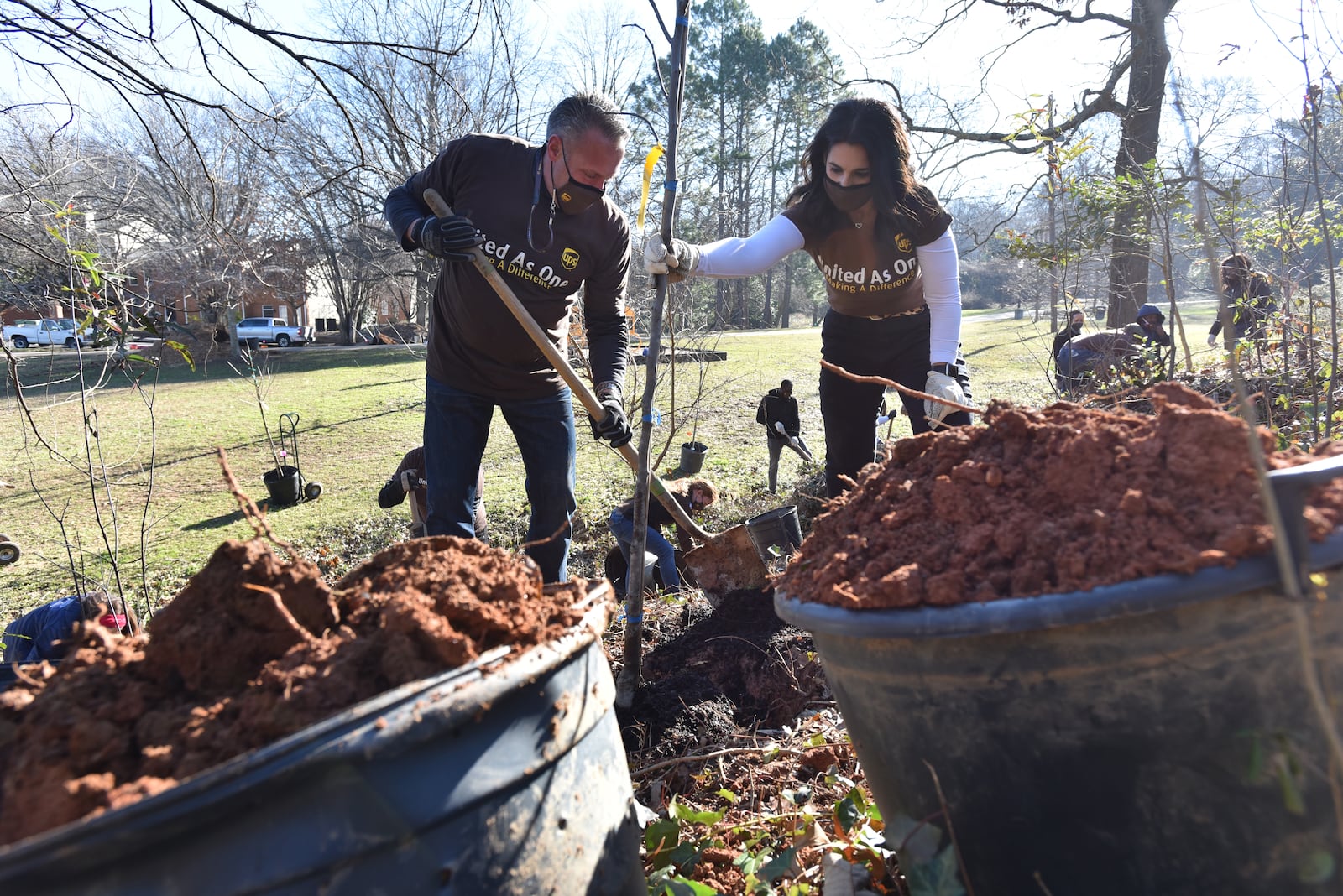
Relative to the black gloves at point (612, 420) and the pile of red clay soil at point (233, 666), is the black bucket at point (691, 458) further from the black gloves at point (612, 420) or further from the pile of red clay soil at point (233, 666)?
the pile of red clay soil at point (233, 666)

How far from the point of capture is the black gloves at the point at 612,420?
132 inches

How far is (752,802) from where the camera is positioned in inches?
87.3

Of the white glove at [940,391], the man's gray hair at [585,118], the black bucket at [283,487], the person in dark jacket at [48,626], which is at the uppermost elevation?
the man's gray hair at [585,118]

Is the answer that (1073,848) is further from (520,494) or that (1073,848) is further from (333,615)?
(520,494)

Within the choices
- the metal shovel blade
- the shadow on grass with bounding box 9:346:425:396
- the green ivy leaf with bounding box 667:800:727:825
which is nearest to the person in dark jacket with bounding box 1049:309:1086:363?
the metal shovel blade

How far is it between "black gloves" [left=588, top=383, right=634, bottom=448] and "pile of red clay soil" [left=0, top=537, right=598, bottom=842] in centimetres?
198

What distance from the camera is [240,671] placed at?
1.18 meters

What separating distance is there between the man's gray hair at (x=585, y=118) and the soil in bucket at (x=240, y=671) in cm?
223

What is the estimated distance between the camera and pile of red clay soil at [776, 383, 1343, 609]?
1.12 metres

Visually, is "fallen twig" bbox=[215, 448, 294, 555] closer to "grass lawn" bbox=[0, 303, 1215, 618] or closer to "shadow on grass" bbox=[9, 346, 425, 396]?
"grass lawn" bbox=[0, 303, 1215, 618]

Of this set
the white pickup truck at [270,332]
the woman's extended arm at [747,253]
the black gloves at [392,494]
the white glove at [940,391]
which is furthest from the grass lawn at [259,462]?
the white pickup truck at [270,332]

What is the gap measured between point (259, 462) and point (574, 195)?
412 inches

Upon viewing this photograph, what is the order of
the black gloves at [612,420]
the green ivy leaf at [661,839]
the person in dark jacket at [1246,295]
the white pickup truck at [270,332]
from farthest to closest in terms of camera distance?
the white pickup truck at [270,332] → the person in dark jacket at [1246,295] → the black gloves at [612,420] → the green ivy leaf at [661,839]

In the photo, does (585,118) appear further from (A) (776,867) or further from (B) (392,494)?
(B) (392,494)
